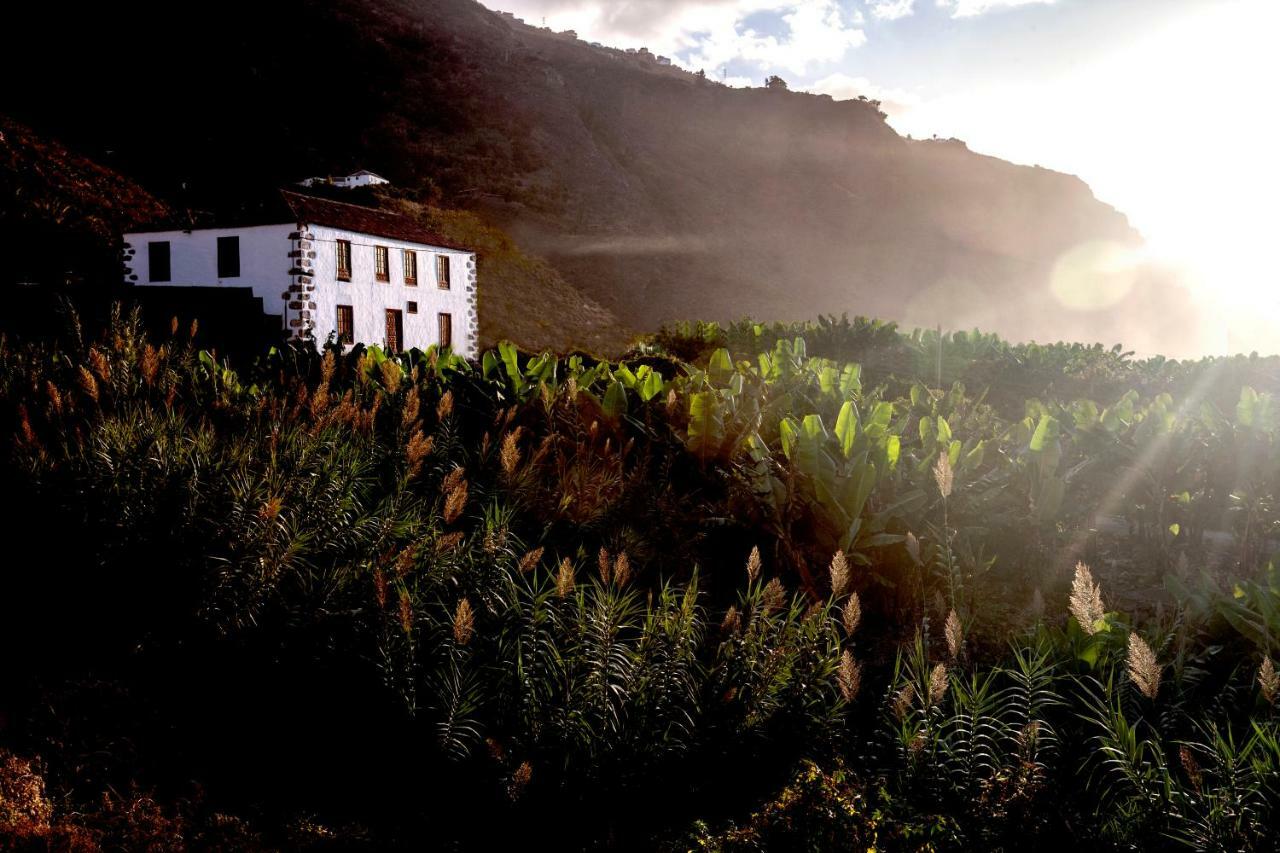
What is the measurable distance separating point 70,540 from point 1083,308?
126 metres

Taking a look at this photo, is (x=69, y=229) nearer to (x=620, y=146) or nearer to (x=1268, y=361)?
(x=1268, y=361)

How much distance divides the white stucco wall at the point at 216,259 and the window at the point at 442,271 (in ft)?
25.3

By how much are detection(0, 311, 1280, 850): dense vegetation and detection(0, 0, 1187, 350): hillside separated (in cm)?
3952

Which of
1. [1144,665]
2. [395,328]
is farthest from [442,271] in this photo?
[1144,665]

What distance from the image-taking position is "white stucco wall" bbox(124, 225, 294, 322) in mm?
30094

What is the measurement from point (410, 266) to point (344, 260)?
11.7ft

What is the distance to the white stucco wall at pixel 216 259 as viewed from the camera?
30094 millimetres

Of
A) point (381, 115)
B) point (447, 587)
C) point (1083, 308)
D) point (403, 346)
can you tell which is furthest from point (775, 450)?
point (1083, 308)

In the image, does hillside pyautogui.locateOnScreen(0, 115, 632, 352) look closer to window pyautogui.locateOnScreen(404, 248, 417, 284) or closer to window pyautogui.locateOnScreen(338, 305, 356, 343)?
window pyautogui.locateOnScreen(338, 305, 356, 343)

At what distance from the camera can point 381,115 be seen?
62.8m

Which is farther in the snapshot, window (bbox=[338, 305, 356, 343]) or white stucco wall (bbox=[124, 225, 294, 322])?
window (bbox=[338, 305, 356, 343])

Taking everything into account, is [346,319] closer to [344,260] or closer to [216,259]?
[344,260]

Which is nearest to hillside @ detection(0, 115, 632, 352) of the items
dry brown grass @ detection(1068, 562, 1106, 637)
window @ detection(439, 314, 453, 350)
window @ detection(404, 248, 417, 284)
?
window @ detection(439, 314, 453, 350)

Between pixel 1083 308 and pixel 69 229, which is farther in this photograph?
pixel 1083 308
